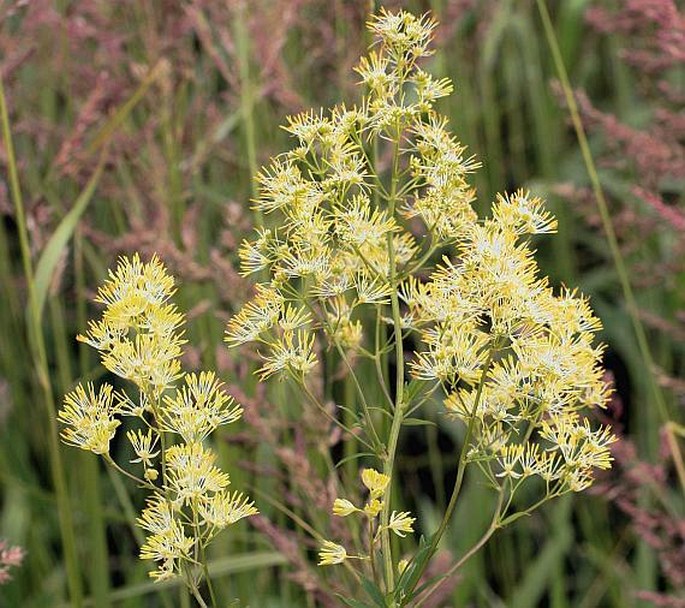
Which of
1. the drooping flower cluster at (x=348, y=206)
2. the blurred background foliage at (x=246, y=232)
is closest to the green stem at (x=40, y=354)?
the blurred background foliage at (x=246, y=232)

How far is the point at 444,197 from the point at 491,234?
4 centimetres

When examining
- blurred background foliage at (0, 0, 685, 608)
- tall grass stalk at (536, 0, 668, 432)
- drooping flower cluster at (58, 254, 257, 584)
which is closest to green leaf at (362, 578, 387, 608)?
drooping flower cluster at (58, 254, 257, 584)

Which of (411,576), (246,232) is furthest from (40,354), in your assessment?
(411,576)

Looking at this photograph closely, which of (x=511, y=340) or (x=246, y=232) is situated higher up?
(x=511, y=340)

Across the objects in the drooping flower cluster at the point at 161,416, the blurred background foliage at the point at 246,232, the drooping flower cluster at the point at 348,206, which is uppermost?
the drooping flower cluster at the point at 348,206

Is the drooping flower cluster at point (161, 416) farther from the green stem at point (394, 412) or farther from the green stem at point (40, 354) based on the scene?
the green stem at point (40, 354)

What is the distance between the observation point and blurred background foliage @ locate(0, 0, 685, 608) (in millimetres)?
1679

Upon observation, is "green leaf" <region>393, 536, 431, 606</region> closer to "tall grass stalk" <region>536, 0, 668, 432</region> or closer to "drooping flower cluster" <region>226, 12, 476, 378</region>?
"drooping flower cluster" <region>226, 12, 476, 378</region>

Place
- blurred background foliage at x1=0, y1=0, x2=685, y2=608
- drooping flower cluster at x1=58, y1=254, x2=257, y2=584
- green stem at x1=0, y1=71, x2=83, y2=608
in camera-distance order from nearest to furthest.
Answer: drooping flower cluster at x1=58, y1=254, x2=257, y2=584 → green stem at x1=0, y1=71, x2=83, y2=608 → blurred background foliage at x1=0, y1=0, x2=685, y2=608

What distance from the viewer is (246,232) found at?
2.08 m

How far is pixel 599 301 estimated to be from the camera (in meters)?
2.58

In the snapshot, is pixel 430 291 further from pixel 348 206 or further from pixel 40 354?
pixel 40 354

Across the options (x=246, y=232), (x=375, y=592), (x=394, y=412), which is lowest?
(x=246, y=232)

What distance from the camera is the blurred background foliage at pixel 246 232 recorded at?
1679mm
